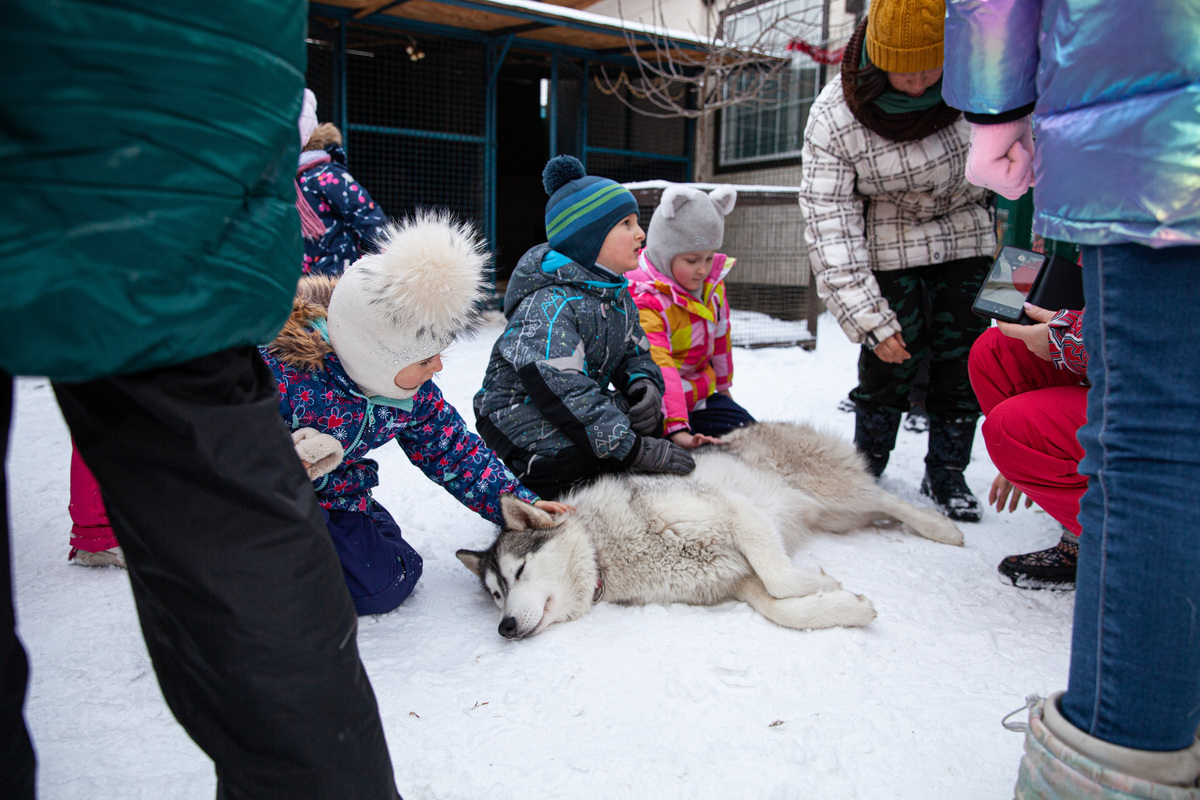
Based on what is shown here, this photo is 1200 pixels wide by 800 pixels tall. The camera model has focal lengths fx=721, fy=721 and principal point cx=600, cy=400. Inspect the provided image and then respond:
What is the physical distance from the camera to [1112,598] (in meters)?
0.90

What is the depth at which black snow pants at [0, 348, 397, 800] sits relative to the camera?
0.70 metres

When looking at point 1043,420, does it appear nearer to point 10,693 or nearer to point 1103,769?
point 1103,769

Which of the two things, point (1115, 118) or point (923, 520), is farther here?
point (923, 520)

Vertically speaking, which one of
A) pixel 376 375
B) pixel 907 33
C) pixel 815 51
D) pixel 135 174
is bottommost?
pixel 376 375

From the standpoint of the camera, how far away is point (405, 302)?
1.64 metres

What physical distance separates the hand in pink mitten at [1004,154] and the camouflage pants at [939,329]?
4.91 ft

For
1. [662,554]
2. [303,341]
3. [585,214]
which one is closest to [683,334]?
[585,214]

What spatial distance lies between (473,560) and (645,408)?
0.82 m

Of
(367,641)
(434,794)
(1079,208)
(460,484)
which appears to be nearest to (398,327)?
(460,484)

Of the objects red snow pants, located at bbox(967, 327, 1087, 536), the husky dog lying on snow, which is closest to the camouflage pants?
the husky dog lying on snow

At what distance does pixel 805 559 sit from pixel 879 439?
2.73 feet

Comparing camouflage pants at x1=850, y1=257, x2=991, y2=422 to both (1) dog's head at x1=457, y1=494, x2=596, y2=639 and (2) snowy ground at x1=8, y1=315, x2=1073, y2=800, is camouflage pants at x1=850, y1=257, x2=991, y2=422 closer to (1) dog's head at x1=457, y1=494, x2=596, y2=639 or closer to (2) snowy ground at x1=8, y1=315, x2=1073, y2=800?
(2) snowy ground at x1=8, y1=315, x2=1073, y2=800

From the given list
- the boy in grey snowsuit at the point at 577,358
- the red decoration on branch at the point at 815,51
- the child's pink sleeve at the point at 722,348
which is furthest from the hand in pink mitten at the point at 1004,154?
the red decoration on branch at the point at 815,51

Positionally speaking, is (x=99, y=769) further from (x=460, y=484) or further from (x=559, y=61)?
(x=559, y=61)
